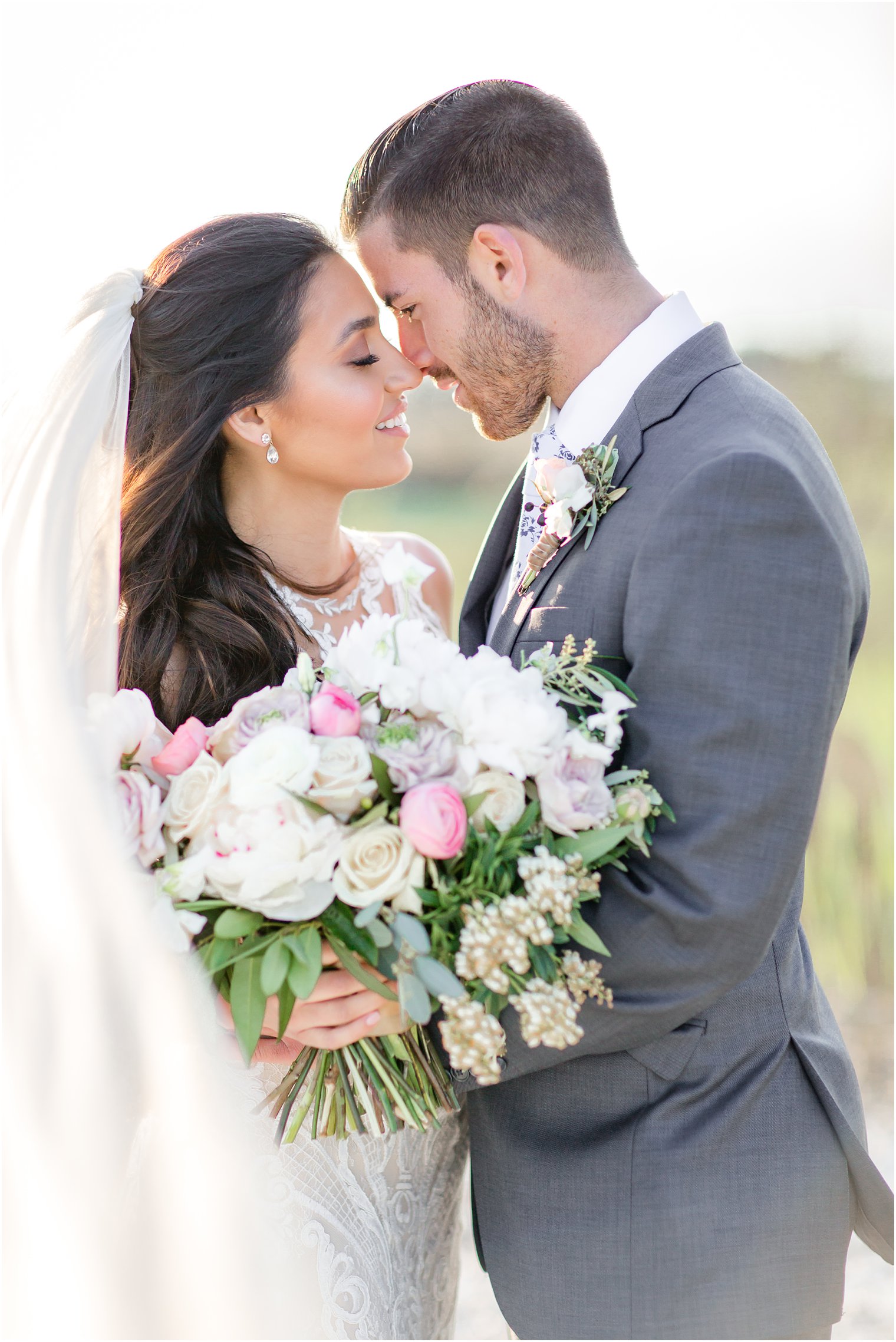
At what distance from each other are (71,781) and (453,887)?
2.44 feet

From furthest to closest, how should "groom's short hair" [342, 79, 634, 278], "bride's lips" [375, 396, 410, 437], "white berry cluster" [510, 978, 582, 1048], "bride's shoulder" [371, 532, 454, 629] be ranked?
"bride's shoulder" [371, 532, 454, 629]
"bride's lips" [375, 396, 410, 437]
"groom's short hair" [342, 79, 634, 278]
"white berry cluster" [510, 978, 582, 1048]

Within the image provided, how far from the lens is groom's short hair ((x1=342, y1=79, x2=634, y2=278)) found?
280cm

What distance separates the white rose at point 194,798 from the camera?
1.89m

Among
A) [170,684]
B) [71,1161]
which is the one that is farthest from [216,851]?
[170,684]

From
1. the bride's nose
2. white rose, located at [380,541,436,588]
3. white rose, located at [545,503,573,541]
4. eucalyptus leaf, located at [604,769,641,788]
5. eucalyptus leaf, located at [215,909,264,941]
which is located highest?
the bride's nose

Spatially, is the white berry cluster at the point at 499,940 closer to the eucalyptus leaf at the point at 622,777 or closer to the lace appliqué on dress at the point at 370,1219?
the eucalyptus leaf at the point at 622,777

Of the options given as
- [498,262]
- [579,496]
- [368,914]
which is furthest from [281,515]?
[368,914]

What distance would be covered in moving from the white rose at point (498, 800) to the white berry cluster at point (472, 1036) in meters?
0.30

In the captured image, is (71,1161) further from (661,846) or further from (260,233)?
(260,233)

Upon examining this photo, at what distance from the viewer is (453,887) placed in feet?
6.14

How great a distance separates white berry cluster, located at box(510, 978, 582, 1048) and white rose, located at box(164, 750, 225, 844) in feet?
2.06

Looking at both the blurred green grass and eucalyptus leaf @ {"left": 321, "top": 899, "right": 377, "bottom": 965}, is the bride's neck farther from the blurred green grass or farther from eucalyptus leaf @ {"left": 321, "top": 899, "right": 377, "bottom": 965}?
the blurred green grass

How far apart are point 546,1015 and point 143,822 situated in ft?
2.64

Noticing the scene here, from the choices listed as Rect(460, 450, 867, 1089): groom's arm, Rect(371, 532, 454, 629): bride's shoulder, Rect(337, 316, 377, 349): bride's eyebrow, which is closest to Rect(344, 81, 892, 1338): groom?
Rect(460, 450, 867, 1089): groom's arm
